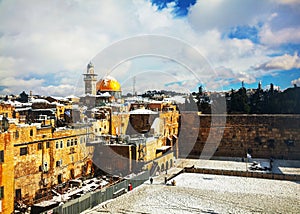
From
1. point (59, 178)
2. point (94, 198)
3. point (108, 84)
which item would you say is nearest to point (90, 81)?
point (108, 84)

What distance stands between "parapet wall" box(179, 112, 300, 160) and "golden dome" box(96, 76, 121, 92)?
1391cm

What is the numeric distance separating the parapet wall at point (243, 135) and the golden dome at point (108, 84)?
548 inches

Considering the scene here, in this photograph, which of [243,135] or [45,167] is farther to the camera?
[243,135]

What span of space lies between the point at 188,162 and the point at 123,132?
6484mm

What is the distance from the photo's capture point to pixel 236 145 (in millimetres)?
29625

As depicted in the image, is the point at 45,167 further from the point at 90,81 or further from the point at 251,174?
the point at 90,81

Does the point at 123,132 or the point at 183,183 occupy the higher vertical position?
the point at 123,132

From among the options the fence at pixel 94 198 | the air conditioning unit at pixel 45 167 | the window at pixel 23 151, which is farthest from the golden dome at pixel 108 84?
the window at pixel 23 151

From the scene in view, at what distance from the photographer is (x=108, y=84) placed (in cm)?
4156

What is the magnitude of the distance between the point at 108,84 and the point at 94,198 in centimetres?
2780

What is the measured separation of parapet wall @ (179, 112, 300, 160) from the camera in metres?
28.2

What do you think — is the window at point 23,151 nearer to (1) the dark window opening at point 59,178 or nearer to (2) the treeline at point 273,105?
(1) the dark window opening at point 59,178

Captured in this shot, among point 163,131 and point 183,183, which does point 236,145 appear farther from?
point 183,183

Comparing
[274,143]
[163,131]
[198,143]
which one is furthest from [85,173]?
[274,143]
